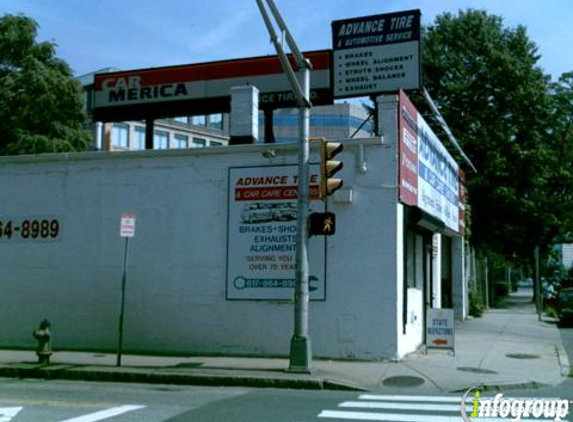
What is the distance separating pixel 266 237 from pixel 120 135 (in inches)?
2391

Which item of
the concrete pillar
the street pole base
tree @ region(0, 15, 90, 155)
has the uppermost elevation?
tree @ region(0, 15, 90, 155)

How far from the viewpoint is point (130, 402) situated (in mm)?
10156

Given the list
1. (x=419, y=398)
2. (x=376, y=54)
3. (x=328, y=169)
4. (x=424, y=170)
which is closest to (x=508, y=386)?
(x=419, y=398)

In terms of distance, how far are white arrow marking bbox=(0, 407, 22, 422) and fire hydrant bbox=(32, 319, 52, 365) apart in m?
4.07

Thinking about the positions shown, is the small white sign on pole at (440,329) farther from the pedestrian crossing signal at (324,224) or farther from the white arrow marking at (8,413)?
the white arrow marking at (8,413)

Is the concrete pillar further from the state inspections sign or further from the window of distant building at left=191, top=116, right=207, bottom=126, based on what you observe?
the window of distant building at left=191, top=116, right=207, bottom=126

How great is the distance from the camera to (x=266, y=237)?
50.0ft

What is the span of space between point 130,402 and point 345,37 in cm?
1170

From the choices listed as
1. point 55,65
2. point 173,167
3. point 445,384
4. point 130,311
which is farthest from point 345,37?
point 55,65

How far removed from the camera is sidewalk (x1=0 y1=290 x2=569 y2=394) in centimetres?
1195

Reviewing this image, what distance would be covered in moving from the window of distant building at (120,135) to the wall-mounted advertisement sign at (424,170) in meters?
53.2

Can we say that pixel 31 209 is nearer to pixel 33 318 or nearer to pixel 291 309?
pixel 33 318

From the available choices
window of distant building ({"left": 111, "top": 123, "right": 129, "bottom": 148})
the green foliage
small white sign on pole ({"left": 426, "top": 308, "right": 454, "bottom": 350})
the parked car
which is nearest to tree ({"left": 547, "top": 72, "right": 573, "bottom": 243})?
the green foliage

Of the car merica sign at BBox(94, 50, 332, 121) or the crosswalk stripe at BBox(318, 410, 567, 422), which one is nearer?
the crosswalk stripe at BBox(318, 410, 567, 422)
